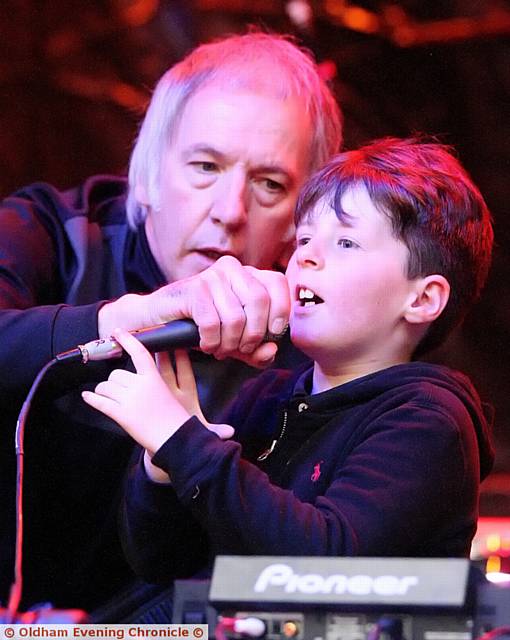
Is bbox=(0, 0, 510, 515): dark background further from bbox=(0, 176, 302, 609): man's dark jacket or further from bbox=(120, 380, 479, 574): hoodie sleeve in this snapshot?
bbox=(120, 380, 479, 574): hoodie sleeve

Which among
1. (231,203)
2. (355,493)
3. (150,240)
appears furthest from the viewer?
(150,240)

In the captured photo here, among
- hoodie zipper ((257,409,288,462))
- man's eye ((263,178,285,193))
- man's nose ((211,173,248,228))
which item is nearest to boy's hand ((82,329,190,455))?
hoodie zipper ((257,409,288,462))

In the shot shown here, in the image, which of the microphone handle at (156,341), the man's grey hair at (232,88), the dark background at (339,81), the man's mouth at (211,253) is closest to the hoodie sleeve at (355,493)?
the microphone handle at (156,341)

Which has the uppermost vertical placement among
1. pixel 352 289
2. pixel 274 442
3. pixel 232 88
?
pixel 232 88

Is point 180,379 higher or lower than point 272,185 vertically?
lower

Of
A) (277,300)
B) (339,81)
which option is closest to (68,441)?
(277,300)

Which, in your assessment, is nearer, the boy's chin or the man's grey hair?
the boy's chin

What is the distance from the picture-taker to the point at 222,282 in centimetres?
134

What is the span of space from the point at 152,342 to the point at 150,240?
24.5 inches

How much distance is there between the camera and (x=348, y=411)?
139 cm

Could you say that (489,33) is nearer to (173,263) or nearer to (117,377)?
(173,263)

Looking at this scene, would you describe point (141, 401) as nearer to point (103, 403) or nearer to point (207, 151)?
point (103, 403)

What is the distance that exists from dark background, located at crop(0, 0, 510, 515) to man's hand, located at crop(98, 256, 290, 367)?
0.96 m

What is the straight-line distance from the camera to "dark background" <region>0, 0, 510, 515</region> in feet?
7.57
